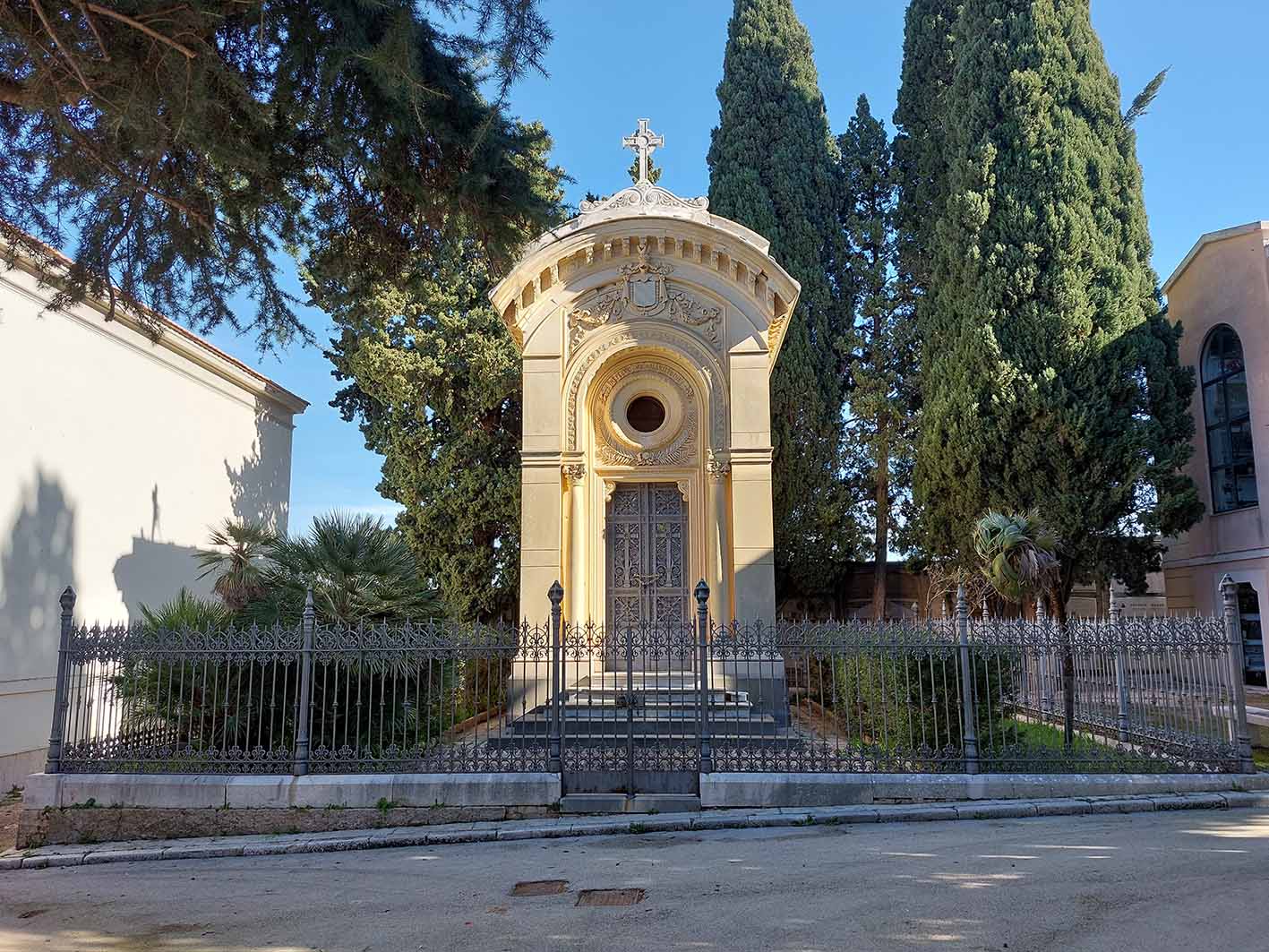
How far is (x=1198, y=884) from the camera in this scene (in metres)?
6.17

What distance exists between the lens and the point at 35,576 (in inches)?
497

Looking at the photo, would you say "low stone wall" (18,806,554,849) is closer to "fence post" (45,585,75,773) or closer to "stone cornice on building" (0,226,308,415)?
"fence post" (45,585,75,773)

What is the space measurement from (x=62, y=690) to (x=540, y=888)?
603 cm

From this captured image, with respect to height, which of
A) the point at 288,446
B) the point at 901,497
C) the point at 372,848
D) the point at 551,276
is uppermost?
the point at 551,276

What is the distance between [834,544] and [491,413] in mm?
8357

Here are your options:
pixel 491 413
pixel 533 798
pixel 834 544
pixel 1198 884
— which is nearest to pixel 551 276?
pixel 491 413

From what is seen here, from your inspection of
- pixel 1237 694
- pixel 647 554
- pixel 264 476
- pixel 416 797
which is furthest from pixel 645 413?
pixel 264 476

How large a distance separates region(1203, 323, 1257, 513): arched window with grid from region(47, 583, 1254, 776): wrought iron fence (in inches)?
384

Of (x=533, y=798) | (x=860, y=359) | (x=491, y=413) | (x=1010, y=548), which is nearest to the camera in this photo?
(x=533, y=798)

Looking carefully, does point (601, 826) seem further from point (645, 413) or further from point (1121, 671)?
point (645, 413)

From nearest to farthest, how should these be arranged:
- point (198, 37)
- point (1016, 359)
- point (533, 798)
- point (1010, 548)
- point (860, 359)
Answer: point (198, 37) < point (533, 798) < point (1010, 548) < point (1016, 359) < point (860, 359)

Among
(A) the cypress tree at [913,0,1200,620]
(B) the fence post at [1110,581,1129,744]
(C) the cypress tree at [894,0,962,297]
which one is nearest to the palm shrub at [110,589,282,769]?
(B) the fence post at [1110,581,1129,744]

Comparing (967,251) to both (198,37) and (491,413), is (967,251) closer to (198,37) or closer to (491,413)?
(491,413)

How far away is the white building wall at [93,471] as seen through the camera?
12.1 m
